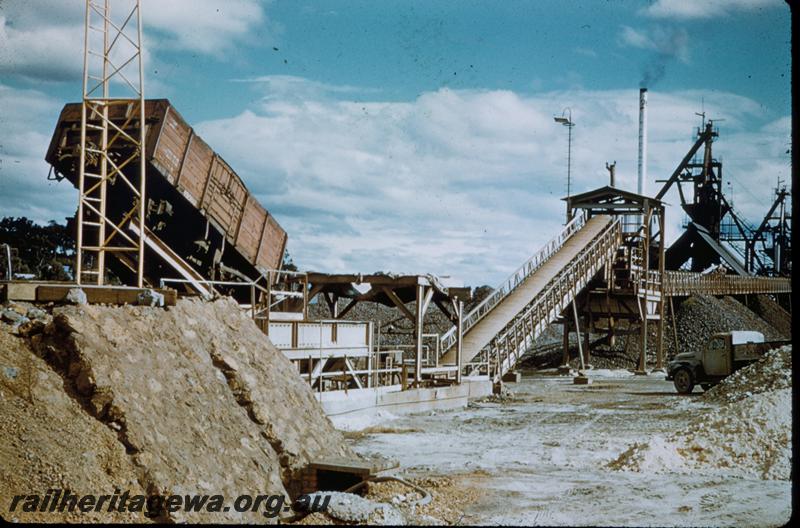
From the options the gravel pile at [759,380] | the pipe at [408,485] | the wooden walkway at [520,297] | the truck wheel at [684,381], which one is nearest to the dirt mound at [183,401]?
the pipe at [408,485]

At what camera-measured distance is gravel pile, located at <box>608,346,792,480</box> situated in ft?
42.2

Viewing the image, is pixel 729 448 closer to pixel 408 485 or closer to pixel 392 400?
pixel 408 485

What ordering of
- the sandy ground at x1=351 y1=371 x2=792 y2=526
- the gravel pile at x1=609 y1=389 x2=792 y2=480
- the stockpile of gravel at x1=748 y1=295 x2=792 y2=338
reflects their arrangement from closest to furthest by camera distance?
1. the sandy ground at x1=351 y1=371 x2=792 y2=526
2. the gravel pile at x1=609 y1=389 x2=792 y2=480
3. the stockpile of gravel at x1=748 y1=295 x2=792 y2=338

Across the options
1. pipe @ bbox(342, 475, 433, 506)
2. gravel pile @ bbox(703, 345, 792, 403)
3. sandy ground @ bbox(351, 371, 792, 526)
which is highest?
gravel pile @ bbox(703, 345, 792, 403)

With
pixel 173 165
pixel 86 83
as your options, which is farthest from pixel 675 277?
pixel 86 83

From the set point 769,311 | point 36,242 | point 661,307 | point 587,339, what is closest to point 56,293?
point 36,242

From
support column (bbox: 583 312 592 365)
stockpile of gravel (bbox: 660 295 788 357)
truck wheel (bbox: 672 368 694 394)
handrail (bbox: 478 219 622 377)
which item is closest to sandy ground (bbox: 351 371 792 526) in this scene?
truck wheel (bbox: 672 368 694 394)

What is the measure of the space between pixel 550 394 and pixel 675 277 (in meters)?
21.4

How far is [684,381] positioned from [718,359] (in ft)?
4.35

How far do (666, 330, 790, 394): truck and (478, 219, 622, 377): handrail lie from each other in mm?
→ 5068

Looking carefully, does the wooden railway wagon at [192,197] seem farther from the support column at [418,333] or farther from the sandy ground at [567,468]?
the sandy ground at [567,468]

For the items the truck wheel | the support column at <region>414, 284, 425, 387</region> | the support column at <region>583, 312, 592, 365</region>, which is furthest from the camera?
the support column at <region>583, 312, 592, 365</region>

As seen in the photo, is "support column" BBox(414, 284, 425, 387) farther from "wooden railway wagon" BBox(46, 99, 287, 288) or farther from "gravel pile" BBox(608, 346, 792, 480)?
"gravel pile" BBox(608, 346, 792, 480)

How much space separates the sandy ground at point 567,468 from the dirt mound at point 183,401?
2.45 m
